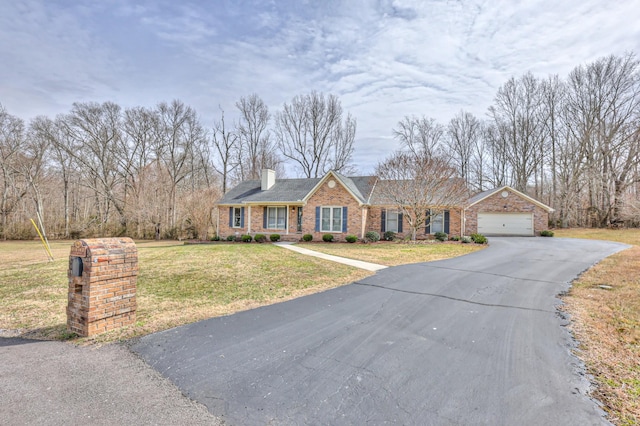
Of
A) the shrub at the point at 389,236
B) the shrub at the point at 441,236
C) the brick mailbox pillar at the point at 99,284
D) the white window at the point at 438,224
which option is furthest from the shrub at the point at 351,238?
the brick mailbox pillar at the point at 99,284

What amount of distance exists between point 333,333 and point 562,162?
38426 millimetres

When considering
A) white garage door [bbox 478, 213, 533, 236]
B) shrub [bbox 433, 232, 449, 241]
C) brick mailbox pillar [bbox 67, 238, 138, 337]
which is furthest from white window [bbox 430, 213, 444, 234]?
brick mailbox pillar [bbox 67, 238, 138, 337]

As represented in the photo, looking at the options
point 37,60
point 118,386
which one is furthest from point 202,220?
point 118,386

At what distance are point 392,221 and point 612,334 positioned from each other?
16015 millimetres

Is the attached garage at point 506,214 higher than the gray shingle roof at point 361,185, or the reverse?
the gray shingle roof at point 361,185

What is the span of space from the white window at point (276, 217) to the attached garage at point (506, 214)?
13418 mm

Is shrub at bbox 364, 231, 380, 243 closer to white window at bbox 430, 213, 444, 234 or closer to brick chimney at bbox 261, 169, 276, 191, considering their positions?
white window at bbox 430, 213, 444, 234

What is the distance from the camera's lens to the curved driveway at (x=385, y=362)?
265 cm

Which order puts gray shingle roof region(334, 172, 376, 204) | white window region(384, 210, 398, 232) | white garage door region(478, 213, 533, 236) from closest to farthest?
white window region(384, 210, 398, 232)
gray shingle roof region(334, 172, 376, 204)
white garage door region(478, 213, 533, 236)

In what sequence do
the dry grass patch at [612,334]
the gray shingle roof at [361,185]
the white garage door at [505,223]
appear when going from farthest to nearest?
the white garage door at [505,223] < the gray shingle roof at [361,185] < the dry grass patch at [612,334]

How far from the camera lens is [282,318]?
5.14 m

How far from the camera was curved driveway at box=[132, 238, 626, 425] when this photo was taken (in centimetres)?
265

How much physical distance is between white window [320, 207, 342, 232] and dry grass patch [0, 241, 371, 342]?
8.26m

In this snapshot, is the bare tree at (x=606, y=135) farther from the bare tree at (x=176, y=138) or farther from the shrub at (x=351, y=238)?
the bare tree at (x=176, y=138)
